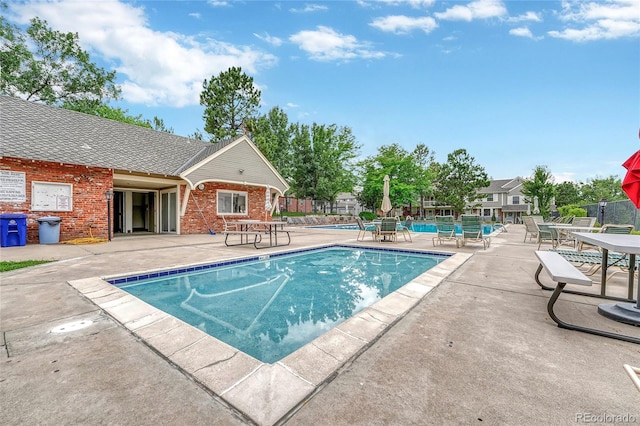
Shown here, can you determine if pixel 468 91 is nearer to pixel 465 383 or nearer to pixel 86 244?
pixel 465 383

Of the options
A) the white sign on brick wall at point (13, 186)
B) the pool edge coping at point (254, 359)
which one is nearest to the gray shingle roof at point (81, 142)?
the white sign on brick wall at point (13, 186)

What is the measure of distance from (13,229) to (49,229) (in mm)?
868

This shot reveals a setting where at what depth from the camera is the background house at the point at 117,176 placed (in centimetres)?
925

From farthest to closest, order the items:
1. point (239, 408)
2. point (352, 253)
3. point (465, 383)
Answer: point (352, 253)
point (465, 383)
point (239, 408)

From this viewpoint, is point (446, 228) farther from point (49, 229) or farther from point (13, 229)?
point (13, 229)

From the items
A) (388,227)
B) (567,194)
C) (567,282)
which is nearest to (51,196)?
(388,227)

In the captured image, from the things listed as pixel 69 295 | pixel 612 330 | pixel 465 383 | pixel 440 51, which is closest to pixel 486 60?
pixel 440 51

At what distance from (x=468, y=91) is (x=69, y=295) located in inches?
928

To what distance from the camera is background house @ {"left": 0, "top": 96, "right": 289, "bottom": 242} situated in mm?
9250

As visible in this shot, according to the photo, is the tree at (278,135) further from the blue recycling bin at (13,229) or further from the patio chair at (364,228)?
the blue recycling bin at (13,229)

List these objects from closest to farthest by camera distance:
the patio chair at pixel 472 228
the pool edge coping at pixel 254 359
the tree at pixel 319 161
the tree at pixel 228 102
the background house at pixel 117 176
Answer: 1. the pool edge coping at pixel 254 359
2. the patio chair at pixel 472 228
3. the background house at pixel 117 176
4. the tree at pixel 228 102
5. the tree at pixel 319 161

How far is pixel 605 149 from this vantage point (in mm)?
25984

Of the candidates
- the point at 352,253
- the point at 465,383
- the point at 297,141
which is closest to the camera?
the point at 465,383
